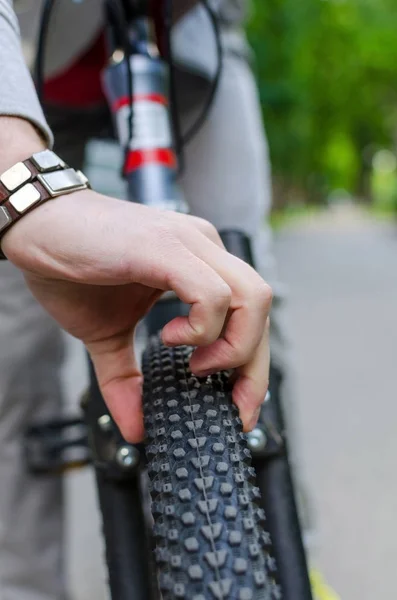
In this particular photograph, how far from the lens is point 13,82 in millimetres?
644

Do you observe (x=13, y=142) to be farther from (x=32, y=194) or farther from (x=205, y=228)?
(x=205, y=228)

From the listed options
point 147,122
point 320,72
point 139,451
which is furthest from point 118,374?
point 320,72

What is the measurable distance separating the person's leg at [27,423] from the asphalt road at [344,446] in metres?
0.32

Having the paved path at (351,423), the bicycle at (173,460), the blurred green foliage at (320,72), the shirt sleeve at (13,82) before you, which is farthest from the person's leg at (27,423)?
the blurred green foliage at (320,72)

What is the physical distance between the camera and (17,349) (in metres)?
1.18

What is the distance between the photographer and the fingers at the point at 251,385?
24.7 inches

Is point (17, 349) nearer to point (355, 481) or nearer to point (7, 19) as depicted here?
point (7, 19)

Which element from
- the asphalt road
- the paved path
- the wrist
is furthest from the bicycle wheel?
the paved path

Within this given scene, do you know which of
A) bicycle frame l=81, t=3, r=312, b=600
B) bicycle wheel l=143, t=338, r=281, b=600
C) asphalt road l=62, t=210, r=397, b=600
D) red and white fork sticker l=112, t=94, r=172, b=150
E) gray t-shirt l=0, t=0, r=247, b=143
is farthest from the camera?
asphalt road l=62, t=210, r=397, b=600

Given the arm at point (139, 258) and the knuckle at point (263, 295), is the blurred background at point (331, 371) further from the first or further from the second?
the knuckle at point (263, 295)

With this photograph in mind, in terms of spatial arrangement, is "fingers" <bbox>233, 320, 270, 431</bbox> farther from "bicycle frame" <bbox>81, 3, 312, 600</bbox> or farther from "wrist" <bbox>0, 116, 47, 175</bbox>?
"wrist" <bbox>0, 116, 47, 175</bbox>

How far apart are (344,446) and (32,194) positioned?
1865 mm

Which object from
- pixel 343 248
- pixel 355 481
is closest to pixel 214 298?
pixel 355 481

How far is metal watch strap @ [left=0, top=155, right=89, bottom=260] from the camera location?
2.02 ft
